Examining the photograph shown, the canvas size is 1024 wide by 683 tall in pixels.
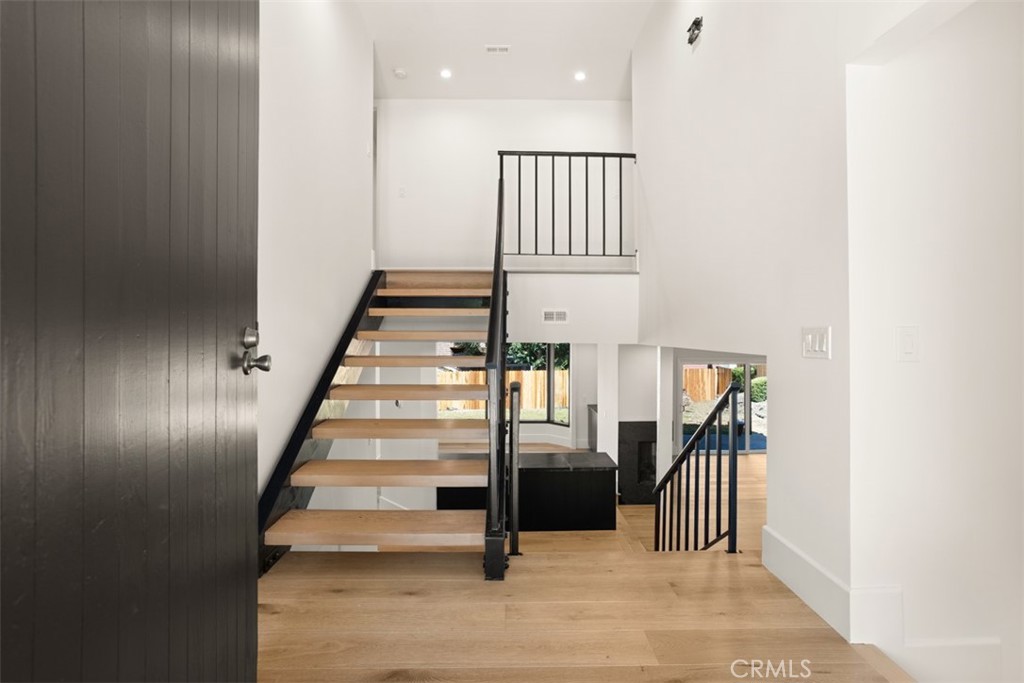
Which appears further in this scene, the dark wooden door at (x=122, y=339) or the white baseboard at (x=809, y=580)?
the white baseboard at (x=809, y=580)

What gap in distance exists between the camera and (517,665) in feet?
5.95

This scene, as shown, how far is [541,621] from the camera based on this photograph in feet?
6.84

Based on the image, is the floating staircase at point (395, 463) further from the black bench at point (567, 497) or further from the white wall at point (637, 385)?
the white wall at point (637, 385)

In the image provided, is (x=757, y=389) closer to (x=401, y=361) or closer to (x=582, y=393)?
(x=582, y=393)

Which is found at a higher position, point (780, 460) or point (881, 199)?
point (881, 199)

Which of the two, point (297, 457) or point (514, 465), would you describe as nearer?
point (514, 465)

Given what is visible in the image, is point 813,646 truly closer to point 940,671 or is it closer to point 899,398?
point 940,671

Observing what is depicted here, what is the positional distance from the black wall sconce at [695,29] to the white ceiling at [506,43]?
1.20 meters

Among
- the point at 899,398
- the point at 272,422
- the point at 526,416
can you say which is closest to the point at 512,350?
the point at 526,416

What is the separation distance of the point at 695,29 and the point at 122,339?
11.6 ft

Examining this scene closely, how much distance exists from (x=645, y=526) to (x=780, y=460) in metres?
4.28

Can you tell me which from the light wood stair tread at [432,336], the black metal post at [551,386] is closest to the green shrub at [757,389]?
the black metal post at [551,386]

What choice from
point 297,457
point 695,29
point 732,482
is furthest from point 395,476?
point 695,29

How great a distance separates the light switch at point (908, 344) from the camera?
6.63ft
